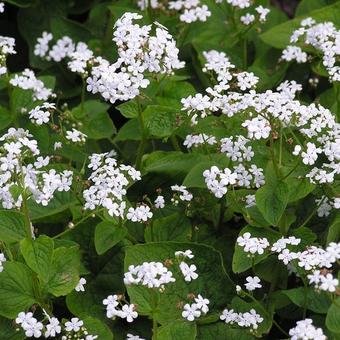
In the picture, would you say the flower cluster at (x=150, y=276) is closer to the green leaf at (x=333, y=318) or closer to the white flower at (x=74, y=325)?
the white flower at (x=74, y=325)

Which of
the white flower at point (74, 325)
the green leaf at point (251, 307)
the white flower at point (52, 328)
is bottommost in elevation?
the green leaf at point (251, 307)

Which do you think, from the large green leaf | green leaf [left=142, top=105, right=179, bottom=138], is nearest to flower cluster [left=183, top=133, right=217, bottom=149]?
green leaf [left=142, top=105, right=179, bottom=138]

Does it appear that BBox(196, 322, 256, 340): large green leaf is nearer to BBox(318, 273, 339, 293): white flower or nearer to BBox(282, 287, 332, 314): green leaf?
BBox(282, 287, 332, 314): green leaf

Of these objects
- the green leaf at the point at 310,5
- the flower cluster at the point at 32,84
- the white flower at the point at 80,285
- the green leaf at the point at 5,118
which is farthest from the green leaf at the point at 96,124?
the green leaf at the point at 310,5

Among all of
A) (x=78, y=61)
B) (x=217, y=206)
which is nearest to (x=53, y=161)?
(x=78, y=61)

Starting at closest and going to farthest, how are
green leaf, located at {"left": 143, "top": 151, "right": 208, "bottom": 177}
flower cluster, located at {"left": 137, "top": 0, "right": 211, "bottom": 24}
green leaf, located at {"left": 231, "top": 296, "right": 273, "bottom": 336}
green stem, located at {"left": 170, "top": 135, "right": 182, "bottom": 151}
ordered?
green leaf, located at {"left": 231, "top": 296, "right": 273, "bottom": 336} < green leaf, located at {"left": 143, "top": 151, "right": 208, "bottom": 177} < green stem, located at {"left": 170, "top": 135, "right": 182, "bottom": 151} < flower cluster, located at {"left": 137, "top": 0, "right": 211, "bottom": 24}

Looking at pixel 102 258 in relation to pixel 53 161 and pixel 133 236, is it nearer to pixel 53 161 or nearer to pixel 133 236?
pixel 133 236

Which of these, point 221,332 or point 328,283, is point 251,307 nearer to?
point 221,332
